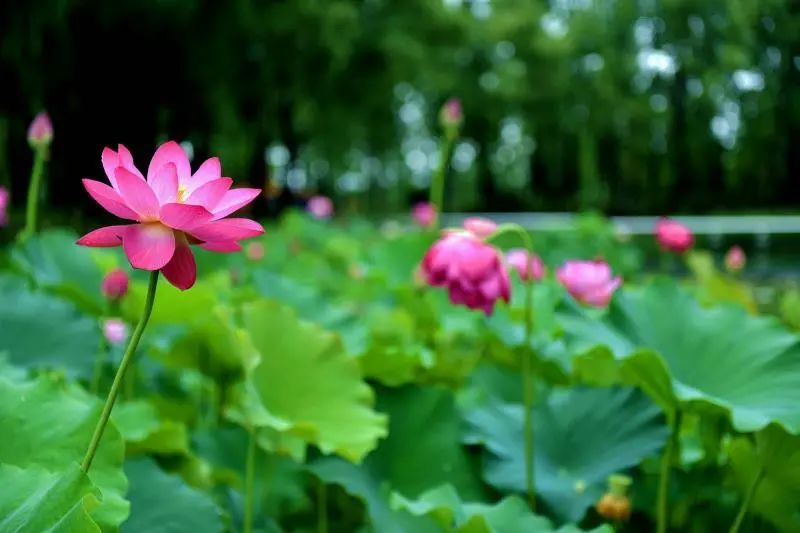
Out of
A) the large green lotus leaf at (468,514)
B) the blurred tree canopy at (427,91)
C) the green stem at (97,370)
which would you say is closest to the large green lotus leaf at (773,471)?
the large green lotus leaf at (468,514)

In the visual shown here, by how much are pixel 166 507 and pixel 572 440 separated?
0.49m

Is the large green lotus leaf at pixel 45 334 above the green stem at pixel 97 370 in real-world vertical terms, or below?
above

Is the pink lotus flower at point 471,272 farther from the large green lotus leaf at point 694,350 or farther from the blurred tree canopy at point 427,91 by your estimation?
the blurred tree canopy at point 427,91

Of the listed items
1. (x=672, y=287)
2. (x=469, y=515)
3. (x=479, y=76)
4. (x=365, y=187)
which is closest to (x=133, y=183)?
(x=469, y=515)

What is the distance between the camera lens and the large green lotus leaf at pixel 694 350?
3.14 ft

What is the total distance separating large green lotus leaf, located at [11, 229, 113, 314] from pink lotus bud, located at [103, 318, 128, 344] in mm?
121

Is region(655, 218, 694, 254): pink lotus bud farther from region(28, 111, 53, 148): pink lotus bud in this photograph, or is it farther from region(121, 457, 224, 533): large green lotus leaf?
region(121, 457, 224, 533): large green lotus leaf

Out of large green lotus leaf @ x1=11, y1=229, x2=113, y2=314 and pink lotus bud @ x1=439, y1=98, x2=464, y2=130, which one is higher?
pink lotus bud @ x1=439, y1=98, x2=464, y2=130

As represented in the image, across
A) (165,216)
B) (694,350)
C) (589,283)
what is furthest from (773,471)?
(165,216)

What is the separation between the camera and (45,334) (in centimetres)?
127

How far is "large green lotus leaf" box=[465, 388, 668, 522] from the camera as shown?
1.04 m

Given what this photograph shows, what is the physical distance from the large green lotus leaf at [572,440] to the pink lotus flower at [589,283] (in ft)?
0.92

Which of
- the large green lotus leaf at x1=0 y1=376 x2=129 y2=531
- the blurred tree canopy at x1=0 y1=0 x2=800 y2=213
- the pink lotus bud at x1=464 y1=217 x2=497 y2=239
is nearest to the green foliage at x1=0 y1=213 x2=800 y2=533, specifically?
the large green lotus leaf at x1=0 y1=376 x2=129 y2=531

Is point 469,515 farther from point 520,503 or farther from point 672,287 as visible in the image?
point 672,287
